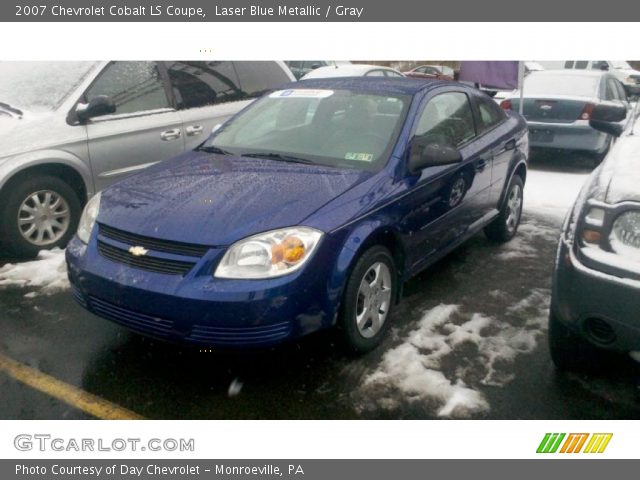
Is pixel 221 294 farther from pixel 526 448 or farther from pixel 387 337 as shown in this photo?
pixel 526 448

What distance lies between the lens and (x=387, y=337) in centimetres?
320

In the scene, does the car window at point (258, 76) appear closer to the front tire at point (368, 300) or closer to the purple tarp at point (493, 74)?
the purple tarp at point (493, 74)

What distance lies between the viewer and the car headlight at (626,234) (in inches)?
90.7

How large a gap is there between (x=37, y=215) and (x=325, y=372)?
106 inches

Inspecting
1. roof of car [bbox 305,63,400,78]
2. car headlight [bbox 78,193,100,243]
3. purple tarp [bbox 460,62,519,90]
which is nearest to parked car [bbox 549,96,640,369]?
car headlight [bbox 78,193,100,243]

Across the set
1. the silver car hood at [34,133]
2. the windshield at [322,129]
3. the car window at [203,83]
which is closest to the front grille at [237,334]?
the windshield at [322,129]

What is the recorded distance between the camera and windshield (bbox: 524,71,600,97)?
765 centimetres

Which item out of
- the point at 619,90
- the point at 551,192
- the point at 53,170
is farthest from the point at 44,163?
the point at 619,90

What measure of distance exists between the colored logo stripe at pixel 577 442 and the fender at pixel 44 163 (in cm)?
367

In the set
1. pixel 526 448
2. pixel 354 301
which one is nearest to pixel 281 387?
pixel 354 301

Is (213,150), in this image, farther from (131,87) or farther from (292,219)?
(131,87)

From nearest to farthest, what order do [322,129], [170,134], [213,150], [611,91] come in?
[322,129] → [213,150] → [170,134] → [611,91]

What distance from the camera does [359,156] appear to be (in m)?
3.22

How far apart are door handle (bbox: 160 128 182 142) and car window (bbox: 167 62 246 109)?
245 millimetres
